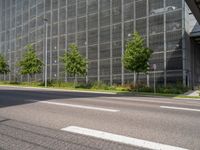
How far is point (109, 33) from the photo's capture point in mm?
42125

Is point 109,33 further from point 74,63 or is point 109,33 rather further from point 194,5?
point 194,5

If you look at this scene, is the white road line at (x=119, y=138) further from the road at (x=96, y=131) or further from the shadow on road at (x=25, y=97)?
the shadow on road at (x=25, y=97)

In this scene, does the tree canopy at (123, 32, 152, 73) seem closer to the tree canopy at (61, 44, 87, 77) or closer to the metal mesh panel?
the metal mesh panel

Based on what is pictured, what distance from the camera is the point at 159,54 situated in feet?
117

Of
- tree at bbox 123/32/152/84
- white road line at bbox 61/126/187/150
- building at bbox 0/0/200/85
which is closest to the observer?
white road line at bbox 61/126/187/150

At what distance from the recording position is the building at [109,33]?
1355 inches

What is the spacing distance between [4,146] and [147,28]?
34.0m

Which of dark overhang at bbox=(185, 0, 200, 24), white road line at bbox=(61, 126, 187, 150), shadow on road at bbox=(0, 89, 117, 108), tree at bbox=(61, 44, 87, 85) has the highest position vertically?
dark overhang at bbox=(185, 0, 200, 24)

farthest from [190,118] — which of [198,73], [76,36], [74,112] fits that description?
[76,36]

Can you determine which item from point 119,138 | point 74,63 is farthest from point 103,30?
point 119,138

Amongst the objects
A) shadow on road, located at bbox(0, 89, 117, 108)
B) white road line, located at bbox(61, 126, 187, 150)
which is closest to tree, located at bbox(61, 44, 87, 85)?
shadow on road, located at bbox(0, 89, 117, 108)

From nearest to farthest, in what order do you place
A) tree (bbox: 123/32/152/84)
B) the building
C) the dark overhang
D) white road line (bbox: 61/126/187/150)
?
white road line (bbox: 61/126/187/150) < the dark overhang < tree (bbox: 123/32/152/84) < the building

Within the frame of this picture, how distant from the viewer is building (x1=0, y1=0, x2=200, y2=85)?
34.4 metres

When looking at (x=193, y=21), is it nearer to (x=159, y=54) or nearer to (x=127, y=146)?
(x=159, y=54)
